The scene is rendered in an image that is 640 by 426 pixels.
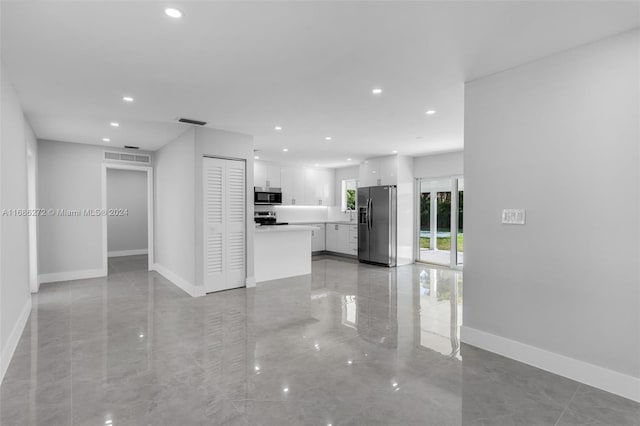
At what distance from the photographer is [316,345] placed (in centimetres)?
318

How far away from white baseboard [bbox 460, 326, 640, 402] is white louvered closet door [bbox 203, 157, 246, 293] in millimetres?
3607

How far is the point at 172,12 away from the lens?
205cm

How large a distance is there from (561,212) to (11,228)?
16.2 ft

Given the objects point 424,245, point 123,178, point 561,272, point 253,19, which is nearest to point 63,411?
point 253,19

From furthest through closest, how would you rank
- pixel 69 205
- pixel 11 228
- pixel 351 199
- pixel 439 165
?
pixel 351 199, pixel 439 165, pixel 69 205, pixel 11 228

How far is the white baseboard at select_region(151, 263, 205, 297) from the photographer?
16.3 ft

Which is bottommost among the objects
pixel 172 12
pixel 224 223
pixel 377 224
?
pixel 377 224

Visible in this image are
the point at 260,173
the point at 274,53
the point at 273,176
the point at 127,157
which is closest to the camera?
the point at 274,53

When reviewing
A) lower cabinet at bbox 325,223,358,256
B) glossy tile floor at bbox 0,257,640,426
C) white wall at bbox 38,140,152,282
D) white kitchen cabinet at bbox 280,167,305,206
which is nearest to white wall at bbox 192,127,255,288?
glossy tile floor at bbox 0,257,640,426

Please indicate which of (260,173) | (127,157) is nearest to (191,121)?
(127,157)

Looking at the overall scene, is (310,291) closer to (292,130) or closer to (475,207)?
(292,130)

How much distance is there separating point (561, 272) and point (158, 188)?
6875 millimetres

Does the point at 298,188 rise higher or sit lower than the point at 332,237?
higher

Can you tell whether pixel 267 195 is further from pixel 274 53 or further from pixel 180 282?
pixel 274 53
